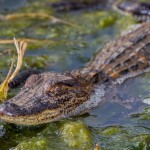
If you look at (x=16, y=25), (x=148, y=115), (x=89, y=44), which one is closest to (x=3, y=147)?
(x=148, y=115)

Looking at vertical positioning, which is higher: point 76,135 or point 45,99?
point 45,99

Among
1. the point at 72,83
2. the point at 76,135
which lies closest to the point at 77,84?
the point at 72,83

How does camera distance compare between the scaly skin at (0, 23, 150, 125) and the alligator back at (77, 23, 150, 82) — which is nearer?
the scaly skin at (0, 23, 150, 125)

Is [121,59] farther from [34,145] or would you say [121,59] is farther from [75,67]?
[34,145]

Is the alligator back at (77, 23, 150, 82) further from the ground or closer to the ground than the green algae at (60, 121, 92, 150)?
further from the ground

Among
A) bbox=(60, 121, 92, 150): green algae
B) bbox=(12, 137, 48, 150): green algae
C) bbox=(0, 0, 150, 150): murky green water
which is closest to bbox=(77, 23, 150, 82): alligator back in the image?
bbox=(0, 0, 150, 150): murky green water

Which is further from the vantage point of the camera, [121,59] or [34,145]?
[121,59]

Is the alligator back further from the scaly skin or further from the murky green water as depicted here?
the murky green water
